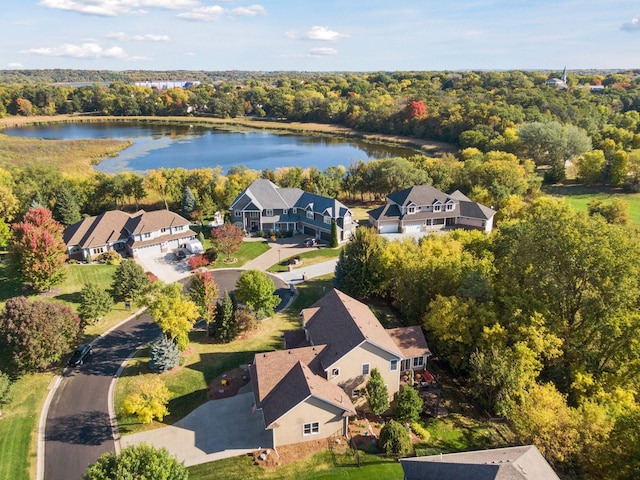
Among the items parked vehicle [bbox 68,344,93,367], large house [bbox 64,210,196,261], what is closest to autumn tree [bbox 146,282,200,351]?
parked vehicle [bbox 68,344,93,367]

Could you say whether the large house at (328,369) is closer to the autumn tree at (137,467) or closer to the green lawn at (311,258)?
the autumn tree at (137,467)

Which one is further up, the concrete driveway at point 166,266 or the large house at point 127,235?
the large house at point 127,235

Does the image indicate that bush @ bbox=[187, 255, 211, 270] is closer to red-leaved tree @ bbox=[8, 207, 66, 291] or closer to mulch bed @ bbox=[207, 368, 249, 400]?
red-leaved tree @ bbox=[8, 207, 66, 291]

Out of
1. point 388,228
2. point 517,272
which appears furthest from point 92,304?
point 388,228

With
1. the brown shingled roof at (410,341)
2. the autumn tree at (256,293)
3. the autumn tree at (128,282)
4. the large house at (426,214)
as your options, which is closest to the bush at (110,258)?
the autumn tree at (128,282)

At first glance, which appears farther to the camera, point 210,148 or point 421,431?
point 210,148

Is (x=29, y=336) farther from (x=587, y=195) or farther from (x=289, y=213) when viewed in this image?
(x=587, y=195)
